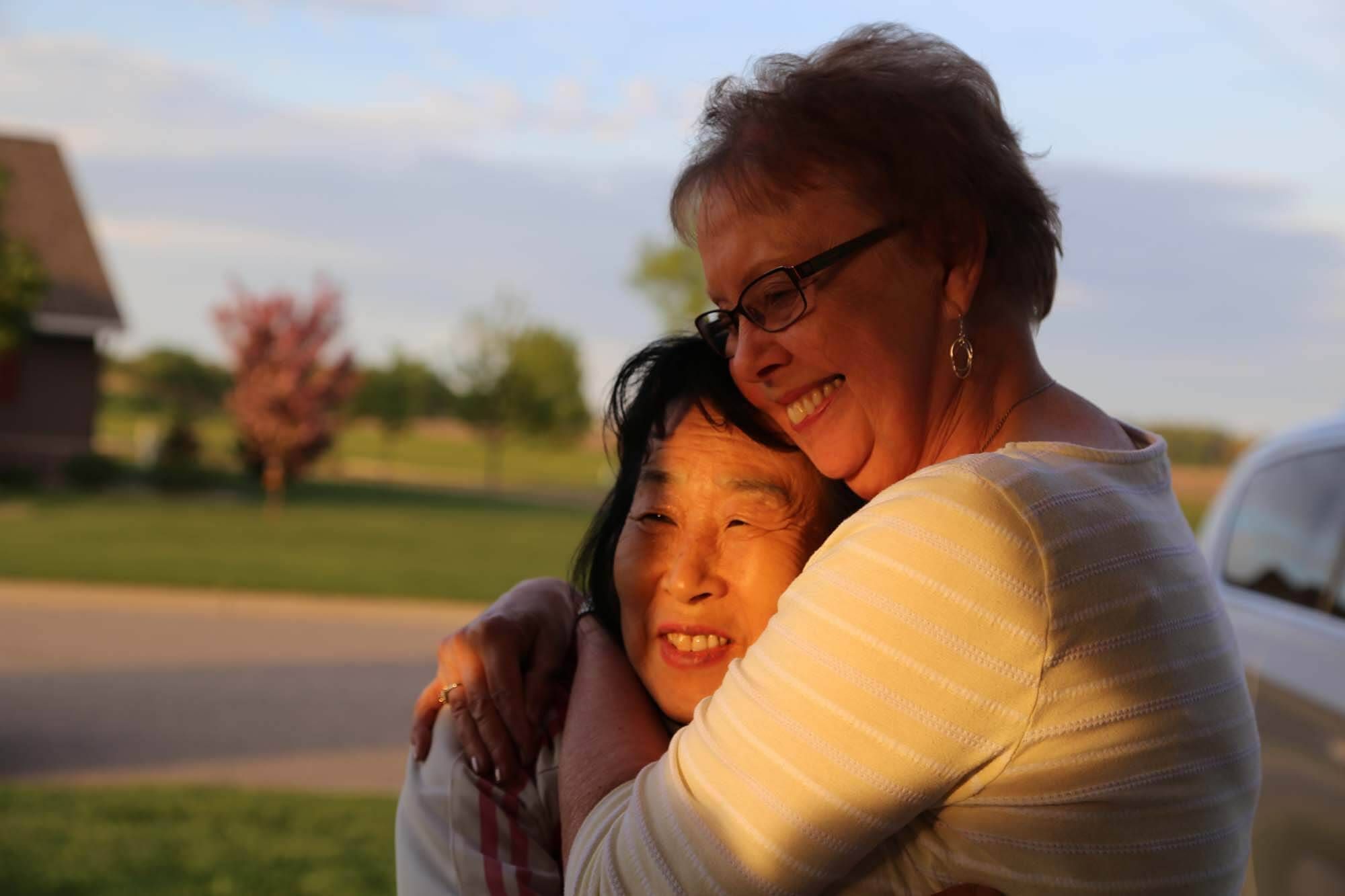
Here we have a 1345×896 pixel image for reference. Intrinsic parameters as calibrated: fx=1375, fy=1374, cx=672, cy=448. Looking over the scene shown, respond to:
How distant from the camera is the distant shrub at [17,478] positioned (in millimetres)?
28344

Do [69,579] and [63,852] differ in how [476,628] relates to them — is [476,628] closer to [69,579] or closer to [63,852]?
[63,852]

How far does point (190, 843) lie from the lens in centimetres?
610

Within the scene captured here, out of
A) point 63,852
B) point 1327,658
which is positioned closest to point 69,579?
point 63,852

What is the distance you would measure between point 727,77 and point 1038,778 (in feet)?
3.55

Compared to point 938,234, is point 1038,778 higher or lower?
lower

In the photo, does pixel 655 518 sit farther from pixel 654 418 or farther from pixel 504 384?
pixel 504 384

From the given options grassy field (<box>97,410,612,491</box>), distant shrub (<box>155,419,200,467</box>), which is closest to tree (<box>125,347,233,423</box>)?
grassy field (<box>97,410,612,491</box>)

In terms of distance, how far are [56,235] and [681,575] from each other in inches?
1321

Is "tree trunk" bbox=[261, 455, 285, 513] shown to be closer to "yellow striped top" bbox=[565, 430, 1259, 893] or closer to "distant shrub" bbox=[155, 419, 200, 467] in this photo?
"distant shrub" bbox=[155, 419, 200, 467]

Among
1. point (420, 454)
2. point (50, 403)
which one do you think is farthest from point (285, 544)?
Answer: point (420, 454)

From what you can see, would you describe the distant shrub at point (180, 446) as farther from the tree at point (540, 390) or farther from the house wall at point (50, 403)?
the tree at point (540, 390)

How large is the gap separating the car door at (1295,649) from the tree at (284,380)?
1151 inches

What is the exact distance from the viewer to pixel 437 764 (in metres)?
2.13

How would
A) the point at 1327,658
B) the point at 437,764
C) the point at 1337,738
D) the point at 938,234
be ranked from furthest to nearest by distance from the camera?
the point at 1327,658 → the point at 1337,738 → the point at 437,764 → the point at 938,234
